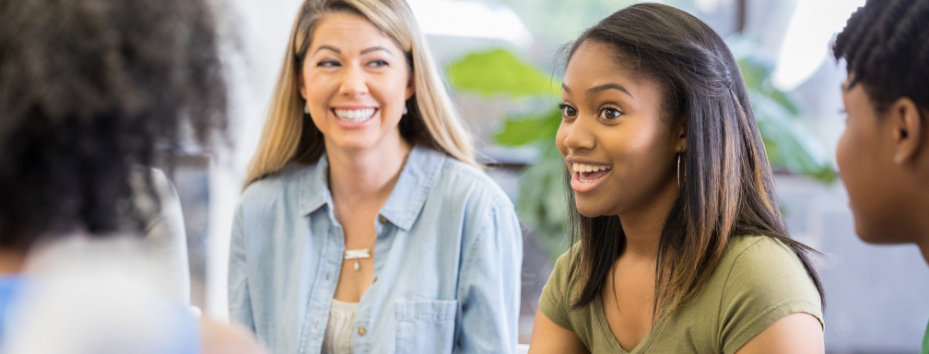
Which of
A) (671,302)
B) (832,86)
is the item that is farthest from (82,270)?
(832,86)

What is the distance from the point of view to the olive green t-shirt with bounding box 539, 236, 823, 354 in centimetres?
94

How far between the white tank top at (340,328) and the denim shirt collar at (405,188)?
22 centimetres

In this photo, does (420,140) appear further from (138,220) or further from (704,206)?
(138,220)

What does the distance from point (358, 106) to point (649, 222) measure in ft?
2.32

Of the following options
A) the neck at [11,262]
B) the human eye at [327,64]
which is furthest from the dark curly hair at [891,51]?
the human eye at [327,64]

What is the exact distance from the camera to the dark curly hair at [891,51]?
82 cm

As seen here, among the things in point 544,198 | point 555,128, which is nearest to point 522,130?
point 555,128

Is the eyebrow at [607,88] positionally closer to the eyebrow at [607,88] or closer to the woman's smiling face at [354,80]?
the eyebrow at [607,88]

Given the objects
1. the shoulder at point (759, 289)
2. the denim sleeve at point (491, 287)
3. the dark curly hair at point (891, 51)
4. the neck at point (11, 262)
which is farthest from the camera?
the denim sleeve at point (491, 287)

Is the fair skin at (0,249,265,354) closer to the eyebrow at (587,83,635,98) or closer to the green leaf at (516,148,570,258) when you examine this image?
the eyebrow at (587,83,635,98)

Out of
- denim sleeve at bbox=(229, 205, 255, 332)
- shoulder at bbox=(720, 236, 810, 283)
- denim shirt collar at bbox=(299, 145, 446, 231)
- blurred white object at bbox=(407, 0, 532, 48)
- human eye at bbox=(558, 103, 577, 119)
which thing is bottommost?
denim sleeve at bbox=(229, 205, 255, 332)

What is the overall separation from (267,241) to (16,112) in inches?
47.2

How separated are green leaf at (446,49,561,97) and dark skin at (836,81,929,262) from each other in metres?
1.75

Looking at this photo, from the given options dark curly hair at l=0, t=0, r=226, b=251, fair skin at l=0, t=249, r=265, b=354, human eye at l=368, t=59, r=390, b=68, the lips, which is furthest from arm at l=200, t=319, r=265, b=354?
human eye at l=368, t=59, r=390, b=68
